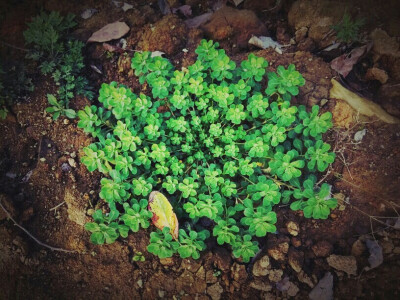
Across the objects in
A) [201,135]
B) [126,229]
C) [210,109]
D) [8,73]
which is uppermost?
[8,73]

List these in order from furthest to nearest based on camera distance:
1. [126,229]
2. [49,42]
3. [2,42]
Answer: [2,42] < [49,42] < [126,229]

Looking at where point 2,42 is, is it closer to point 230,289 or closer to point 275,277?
point 230,289

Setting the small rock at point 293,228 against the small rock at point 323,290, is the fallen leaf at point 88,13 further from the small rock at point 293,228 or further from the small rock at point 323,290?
the small rock at point 323,290

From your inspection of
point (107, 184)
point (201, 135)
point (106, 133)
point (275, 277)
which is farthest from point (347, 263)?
point (106, 133)

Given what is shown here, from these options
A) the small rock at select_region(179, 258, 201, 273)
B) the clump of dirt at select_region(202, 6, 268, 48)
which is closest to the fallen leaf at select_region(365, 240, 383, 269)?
the small rock at select_region(179, 258, 201, 273)

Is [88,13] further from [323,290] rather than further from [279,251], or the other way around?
[323,290]

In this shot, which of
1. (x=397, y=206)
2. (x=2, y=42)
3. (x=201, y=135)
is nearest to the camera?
(x=397, y=206)

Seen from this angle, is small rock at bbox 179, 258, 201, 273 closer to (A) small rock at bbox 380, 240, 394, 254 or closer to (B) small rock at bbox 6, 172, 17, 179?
(A) small rock at bbox 380, 240, 394, 254
